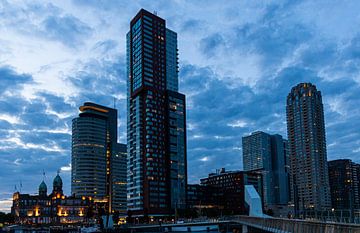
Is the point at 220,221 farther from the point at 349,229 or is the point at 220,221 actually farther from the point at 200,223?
the point at 349,229

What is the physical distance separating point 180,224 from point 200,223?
13351 mm

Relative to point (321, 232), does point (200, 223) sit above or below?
below

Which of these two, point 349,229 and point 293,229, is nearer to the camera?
point 349,229

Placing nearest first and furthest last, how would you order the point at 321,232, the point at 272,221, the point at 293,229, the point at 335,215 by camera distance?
the point at 321,232 → the point at 293,229 → the point at 335,215 → the point at 272,221

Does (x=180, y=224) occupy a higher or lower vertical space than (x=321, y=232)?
lower

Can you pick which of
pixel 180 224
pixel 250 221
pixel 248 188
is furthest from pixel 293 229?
pixel 180 224

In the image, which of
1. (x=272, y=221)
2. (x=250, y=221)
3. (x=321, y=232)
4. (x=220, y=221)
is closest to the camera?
(x=321, y=232)

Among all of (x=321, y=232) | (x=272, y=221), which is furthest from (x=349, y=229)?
(x=272, y=221)

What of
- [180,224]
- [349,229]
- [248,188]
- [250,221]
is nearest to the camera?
[349,229]

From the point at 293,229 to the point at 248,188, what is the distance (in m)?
95.5

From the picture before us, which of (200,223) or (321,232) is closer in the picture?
(321,232)

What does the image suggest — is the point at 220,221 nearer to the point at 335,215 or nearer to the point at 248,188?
the point at 248,188

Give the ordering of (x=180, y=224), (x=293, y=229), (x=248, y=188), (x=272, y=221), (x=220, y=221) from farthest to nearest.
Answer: (x=180, y=224), (x=220, y=221), (x=248, y=188), (x=272, y=221), (x=293, y=229)

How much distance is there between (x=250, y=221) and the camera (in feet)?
352
